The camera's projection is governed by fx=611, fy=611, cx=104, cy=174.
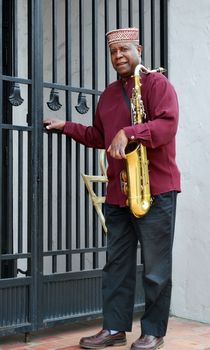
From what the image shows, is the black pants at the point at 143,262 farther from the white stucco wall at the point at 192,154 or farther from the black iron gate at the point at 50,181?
the white stucco wall at the point at 192,154

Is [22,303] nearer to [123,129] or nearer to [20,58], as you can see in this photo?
[123,129]

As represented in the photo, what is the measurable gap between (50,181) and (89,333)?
1.08 m

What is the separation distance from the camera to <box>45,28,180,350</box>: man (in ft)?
11.5

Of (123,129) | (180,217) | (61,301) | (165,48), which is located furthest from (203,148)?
(61,301)

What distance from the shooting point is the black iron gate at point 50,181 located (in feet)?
12.7

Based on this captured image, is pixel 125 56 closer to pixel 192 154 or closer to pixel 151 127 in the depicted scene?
pixel 151 127

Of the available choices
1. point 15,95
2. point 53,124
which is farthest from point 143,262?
point 15,95

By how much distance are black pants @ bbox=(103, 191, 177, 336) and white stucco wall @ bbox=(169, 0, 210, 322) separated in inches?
33.7

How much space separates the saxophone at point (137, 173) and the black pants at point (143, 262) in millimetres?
103

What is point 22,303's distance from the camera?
3842 millimetres

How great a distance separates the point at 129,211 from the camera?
3.69m

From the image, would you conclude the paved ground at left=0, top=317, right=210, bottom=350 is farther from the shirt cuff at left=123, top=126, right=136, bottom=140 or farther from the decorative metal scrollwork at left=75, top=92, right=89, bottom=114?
the decorative metal scrollwork at left=75, top=92, right=89, bottom=114

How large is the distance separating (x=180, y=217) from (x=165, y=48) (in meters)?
1.31

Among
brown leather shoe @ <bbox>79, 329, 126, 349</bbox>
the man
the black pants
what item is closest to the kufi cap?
the man
